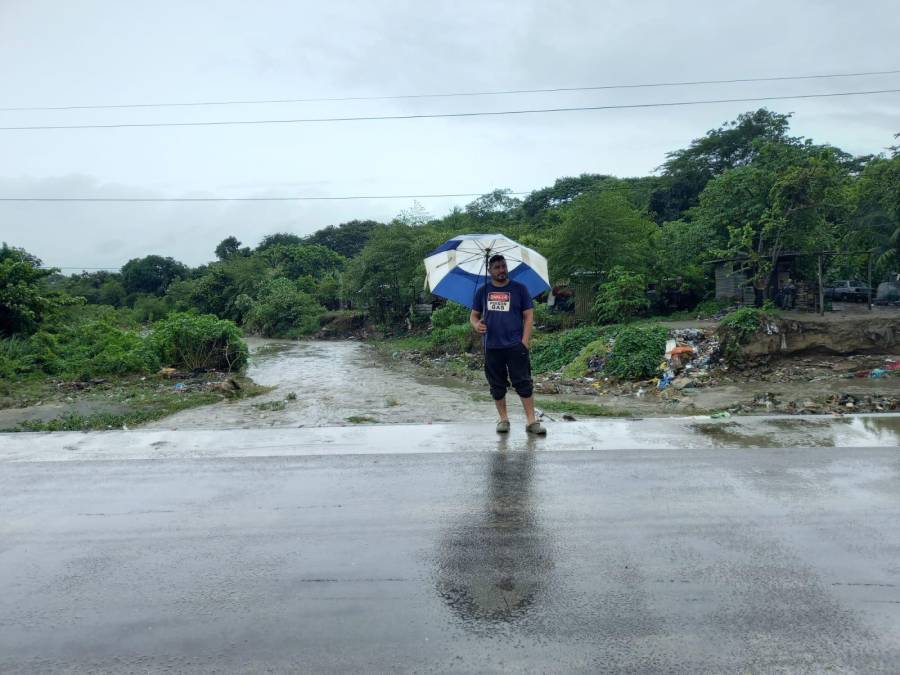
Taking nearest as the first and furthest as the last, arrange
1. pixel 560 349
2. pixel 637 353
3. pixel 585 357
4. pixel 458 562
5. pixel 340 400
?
pixel 458 562
pixel 340 400
pixel 637 353
pixel 585 357
pixel 560 349

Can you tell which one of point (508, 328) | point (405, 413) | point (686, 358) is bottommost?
point (405, 413)

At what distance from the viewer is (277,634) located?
3035 mm

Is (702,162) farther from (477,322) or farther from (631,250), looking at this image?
(477,322)

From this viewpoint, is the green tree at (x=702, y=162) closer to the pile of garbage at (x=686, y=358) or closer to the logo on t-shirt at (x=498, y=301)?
the pile of garbage at (x=686, y=358)

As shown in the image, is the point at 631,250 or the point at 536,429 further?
the point at 631,250

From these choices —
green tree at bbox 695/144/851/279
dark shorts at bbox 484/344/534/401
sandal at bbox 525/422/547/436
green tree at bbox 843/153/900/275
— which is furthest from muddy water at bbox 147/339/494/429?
green tree at bbox 843/153/900/275

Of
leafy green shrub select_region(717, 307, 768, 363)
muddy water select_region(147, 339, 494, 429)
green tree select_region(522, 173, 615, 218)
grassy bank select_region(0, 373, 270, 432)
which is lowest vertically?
muddy water select_region(147, 339, 494, 429)

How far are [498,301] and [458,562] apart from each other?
11.6 ft

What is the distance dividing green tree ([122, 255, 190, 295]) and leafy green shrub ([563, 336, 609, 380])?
223ft

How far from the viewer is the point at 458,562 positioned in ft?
12.4

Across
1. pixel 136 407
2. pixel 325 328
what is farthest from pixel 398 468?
pixel 325 328

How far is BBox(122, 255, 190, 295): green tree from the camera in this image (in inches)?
2990

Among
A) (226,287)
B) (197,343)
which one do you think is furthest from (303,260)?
(197,343)

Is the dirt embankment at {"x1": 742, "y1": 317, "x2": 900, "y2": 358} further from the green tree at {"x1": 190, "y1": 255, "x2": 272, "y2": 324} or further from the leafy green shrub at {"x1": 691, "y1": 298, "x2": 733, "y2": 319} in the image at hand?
the green tree at {"x1": 190, "y1": 255, "x2": 272, "y2": 324}
